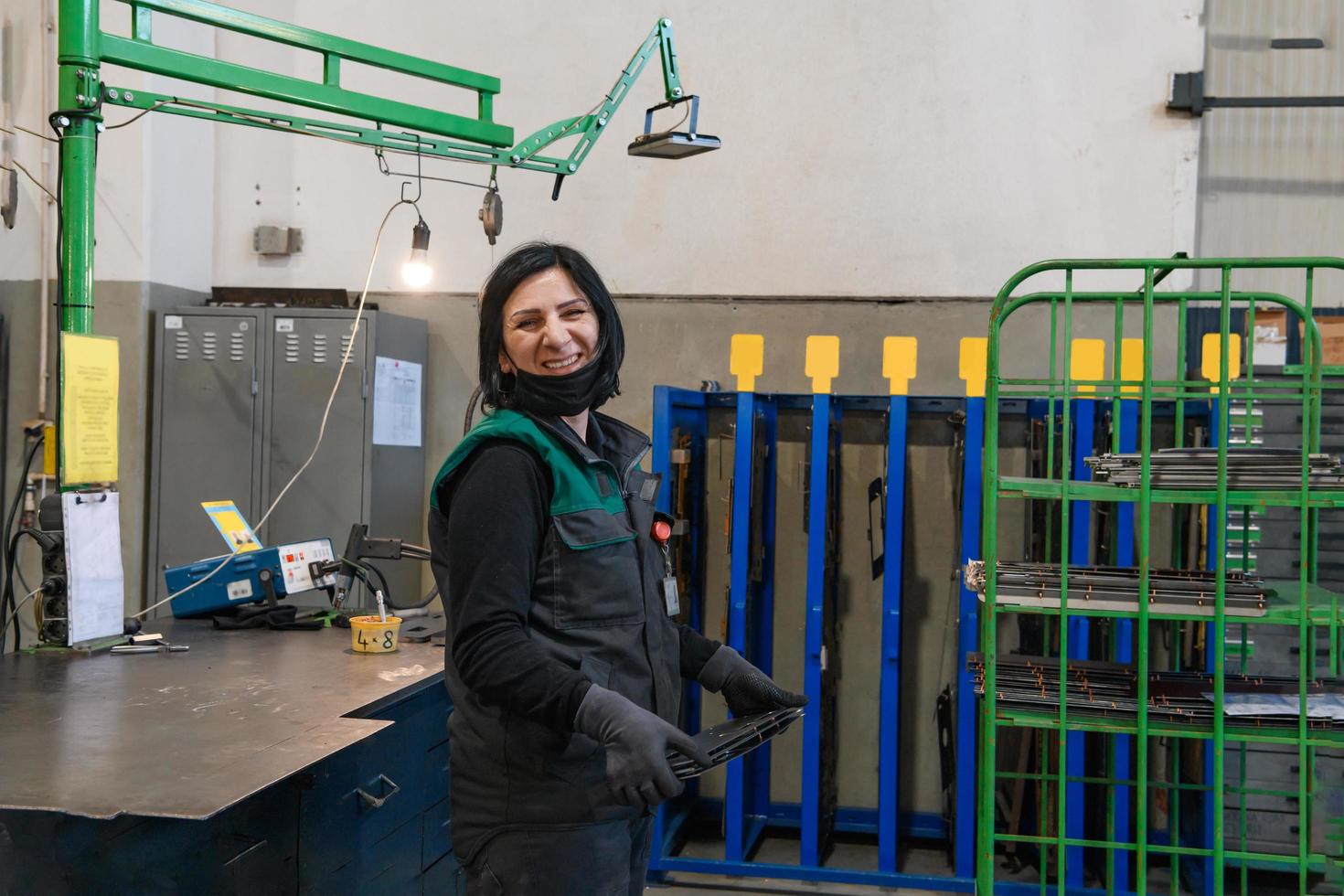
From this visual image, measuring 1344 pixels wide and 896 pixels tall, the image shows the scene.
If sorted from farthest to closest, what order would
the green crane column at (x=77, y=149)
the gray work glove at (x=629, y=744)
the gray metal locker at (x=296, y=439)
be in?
the gray metal locker at (x=296, y=439) → the green crane column at (x=77, y=149) → the gray work glove at (x=629, y=744)

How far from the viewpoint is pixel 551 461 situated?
1.63 meters

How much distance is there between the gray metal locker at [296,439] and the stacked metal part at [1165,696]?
241cm

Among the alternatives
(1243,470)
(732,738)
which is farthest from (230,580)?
(1243,470)

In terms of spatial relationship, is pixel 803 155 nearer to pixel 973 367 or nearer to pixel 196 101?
pixel 973 367

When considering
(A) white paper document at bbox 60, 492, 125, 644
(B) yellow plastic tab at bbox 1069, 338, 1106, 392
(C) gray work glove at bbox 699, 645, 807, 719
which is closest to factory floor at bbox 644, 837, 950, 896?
(B) yellow plastic tab at bbox 1069, 338, 1106, 392

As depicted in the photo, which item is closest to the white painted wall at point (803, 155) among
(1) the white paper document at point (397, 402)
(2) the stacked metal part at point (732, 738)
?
(1) the white paper document at point (397, 402)

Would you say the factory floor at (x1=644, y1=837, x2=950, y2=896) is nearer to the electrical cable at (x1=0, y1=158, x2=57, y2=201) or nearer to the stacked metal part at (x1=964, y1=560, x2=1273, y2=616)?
the stacked metal part at (x1=964, y1=560, x2=1273, y2=616)

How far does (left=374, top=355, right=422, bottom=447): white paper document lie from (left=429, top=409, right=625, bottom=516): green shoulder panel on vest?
2594 millimetres

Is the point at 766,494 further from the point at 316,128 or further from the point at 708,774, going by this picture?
the point at 316,128

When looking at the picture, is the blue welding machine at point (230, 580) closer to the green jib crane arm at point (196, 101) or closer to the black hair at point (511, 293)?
the green jib crane arm at point (196, 101)

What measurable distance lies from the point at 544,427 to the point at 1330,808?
124 inches

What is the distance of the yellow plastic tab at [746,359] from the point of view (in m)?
3.75

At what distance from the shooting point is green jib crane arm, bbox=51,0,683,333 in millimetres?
2547

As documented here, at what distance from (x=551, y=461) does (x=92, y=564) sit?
66.3 inches
